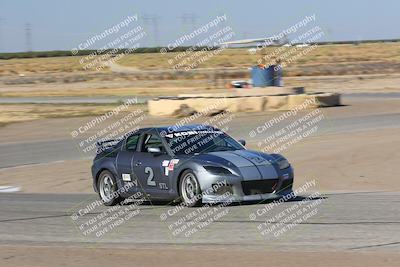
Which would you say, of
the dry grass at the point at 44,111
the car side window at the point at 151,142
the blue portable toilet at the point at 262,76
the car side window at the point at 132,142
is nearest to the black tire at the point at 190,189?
the car side window at the point at 151,142

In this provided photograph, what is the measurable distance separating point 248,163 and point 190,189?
3.10 ft

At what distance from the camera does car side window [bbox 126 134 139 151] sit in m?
14.4

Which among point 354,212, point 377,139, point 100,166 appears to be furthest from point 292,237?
point 377,139

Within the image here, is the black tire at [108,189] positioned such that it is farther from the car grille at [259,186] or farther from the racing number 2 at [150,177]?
the car grille at [259,186]

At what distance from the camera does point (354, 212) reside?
11.8 m

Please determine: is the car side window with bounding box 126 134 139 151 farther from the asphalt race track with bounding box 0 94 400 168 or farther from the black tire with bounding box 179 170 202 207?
the asphalt race track with bounding box 0 94 400 168

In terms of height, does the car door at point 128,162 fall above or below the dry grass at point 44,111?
above

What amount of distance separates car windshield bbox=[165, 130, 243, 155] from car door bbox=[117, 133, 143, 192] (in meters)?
0.67

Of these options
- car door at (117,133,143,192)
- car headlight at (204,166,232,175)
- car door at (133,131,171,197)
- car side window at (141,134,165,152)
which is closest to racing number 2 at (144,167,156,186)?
car door at (133,131,171,197)

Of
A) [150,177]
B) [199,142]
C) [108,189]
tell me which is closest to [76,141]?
[108,189]

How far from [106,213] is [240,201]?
78.6 inches

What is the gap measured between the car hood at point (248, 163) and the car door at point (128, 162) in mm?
1387

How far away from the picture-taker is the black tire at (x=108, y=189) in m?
14.5

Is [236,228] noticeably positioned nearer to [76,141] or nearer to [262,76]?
[76,141]
